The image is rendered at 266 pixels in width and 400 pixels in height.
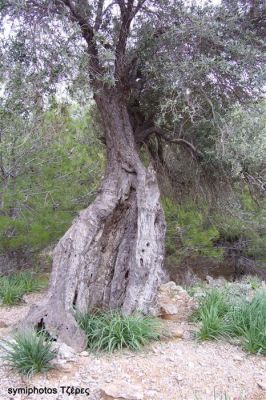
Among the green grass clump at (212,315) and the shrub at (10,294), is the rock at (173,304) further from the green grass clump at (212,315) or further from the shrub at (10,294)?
the shrub at (10,294)

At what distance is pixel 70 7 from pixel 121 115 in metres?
1.45

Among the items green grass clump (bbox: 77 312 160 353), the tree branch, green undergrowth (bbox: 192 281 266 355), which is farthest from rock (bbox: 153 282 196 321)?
the tree branch

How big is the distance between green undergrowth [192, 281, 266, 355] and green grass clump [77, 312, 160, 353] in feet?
1.84

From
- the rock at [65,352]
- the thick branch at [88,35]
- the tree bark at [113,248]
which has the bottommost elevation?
the rock at [65,352]

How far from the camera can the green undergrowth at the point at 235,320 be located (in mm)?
3727

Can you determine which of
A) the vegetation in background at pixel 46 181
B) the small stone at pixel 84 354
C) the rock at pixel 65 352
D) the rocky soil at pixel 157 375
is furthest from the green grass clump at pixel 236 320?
the vegetation in background at pixel 46 181

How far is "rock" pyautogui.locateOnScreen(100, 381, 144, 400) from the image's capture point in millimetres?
2805

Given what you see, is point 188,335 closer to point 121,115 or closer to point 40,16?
point 121,115

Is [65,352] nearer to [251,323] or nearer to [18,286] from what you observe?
[251,323]

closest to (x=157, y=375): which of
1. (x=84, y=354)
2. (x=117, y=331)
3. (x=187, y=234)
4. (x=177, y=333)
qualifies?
(x=117, y=331)

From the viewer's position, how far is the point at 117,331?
372 cm

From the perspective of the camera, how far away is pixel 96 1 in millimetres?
5000

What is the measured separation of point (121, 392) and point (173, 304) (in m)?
2.36

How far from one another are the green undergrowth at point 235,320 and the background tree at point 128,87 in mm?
650
